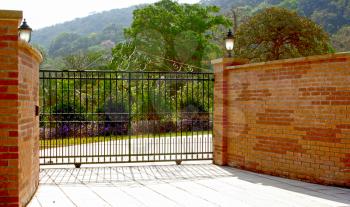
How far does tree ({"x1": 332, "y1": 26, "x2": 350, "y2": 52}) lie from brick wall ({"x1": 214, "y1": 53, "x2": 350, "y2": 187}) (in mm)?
32365

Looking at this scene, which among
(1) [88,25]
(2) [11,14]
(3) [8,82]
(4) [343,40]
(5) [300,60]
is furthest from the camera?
(1) [88,25]

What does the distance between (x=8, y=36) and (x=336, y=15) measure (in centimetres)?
4335

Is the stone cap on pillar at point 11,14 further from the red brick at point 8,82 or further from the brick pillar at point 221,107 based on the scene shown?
the brick pillar at point 221,107

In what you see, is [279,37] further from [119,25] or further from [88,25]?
[88,25]

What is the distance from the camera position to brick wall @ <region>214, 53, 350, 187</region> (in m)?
7.05

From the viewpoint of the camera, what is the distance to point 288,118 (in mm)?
8008

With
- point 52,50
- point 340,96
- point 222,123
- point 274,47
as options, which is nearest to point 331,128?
point 340,96

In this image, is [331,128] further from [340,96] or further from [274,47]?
[274,47]

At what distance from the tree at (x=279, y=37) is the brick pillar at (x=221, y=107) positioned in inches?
569

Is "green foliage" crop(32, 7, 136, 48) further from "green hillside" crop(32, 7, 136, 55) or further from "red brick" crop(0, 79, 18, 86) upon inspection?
"red brick" crop(0, 79, 18, 86)

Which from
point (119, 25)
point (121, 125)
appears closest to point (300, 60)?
point (121, 125)

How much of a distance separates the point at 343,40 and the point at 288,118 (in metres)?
34.3

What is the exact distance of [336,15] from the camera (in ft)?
143

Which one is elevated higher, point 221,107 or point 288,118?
point 221,107
